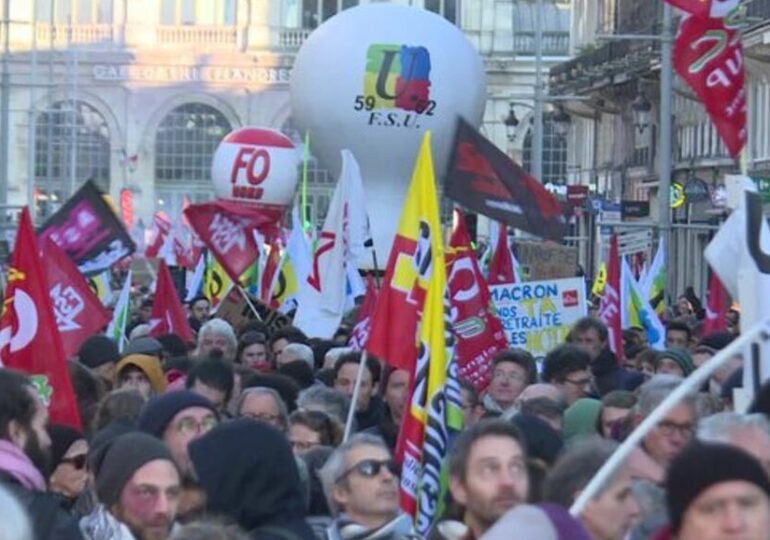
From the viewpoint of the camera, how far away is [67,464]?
816 centimetres

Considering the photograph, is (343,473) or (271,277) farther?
(271,277)

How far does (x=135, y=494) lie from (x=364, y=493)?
1.95ft

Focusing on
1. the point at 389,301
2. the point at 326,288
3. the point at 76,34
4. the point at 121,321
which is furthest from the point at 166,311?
the point at 76,34

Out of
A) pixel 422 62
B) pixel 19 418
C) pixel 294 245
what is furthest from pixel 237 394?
pixel 422 62

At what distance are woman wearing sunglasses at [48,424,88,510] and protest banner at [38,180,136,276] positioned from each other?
860cm

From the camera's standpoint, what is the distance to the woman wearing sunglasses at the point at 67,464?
316 inches

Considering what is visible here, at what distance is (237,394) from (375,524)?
13.8 feet

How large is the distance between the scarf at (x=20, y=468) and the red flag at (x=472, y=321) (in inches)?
251

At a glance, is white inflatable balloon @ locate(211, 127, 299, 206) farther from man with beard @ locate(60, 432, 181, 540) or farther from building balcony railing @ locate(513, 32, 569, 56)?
building balcony railing @ locate(513, 32, 569, 56)

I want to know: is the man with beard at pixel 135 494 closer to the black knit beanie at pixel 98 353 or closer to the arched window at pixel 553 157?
the black knit beanie at pixel 98 353

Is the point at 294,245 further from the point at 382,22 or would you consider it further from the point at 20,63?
the point at 20,63

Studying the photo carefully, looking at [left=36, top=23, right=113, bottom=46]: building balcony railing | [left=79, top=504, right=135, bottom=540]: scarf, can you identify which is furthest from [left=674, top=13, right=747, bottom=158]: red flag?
[left=36, top=23, right=113, bottom=46]: building balcony railing

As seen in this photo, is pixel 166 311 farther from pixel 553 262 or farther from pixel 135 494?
pixel 135 494

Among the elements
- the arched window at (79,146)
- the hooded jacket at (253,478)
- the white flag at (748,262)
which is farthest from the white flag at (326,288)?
the arched window at (79,146)
